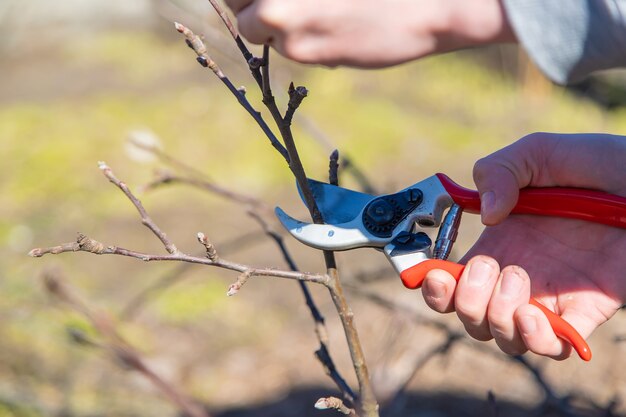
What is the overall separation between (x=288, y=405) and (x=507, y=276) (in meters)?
1.42

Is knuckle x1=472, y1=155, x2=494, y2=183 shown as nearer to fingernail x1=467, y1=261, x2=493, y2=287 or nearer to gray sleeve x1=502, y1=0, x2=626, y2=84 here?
fingernail x1=467, y1=261, x2=493, y2=287

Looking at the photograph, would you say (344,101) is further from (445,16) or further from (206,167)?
(445,16)

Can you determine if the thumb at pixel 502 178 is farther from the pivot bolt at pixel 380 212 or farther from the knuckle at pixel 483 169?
the pivot bolt at pixel 380 212

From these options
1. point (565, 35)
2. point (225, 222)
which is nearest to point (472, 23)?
point (565, 35)

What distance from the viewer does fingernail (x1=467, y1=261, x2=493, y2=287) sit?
4.03 feet

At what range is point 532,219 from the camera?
1.49 metres

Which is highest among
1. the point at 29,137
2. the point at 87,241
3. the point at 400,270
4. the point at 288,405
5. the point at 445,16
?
the point at 29,137

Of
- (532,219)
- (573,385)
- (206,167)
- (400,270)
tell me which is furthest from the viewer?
(206,167)

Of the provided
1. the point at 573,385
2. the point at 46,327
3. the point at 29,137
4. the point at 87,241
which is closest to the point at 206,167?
the point at 29,137

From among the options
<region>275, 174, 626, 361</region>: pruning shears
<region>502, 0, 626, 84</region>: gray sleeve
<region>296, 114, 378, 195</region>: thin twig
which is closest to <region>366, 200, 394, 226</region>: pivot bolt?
<region>275, 174, 626, 361</region>: pruning shears

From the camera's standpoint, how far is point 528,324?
117cm

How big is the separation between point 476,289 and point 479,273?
0.08ft

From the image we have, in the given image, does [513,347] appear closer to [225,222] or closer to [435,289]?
[435,289]

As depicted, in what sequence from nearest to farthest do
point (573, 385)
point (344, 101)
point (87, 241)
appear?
point (87, 241), point (573, 385), point (344, 101)
